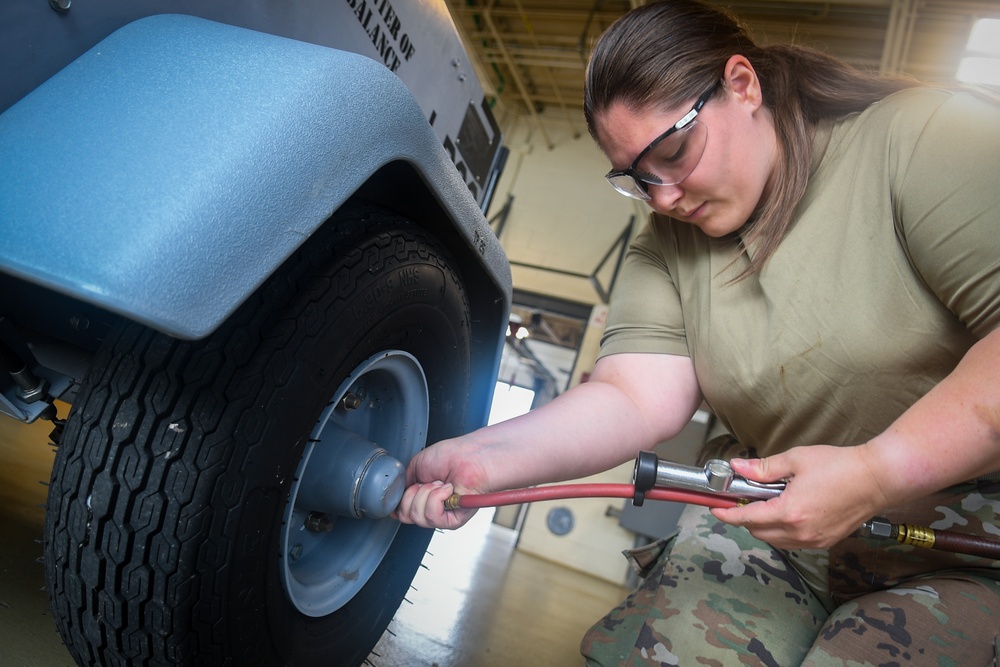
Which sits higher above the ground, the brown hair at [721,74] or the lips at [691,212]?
the brown hair at [721,74]

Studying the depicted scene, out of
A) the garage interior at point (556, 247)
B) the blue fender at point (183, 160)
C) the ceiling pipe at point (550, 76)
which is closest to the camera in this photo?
the blue fender at point (183, 160)

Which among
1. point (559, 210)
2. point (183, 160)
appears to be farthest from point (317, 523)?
point (559, 210)

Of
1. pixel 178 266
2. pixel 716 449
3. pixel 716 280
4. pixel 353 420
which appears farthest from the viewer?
pixel 716 449

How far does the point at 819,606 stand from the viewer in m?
1.33

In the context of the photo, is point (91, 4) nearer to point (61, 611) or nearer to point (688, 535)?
point (61, 611)

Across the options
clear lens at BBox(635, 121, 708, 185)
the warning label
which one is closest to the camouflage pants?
clear lens at BBox(635, 121, 708, 185)

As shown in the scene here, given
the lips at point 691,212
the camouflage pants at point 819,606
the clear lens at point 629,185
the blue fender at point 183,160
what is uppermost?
the blue fender at point 183,160

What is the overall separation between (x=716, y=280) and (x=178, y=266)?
3.25 feet

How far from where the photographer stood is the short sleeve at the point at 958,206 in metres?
0.95

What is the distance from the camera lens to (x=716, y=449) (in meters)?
1.65

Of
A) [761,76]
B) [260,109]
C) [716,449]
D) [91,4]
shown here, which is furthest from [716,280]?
[91,4]

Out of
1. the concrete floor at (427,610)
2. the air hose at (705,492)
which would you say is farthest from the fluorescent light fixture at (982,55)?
the air hose at (705,492)

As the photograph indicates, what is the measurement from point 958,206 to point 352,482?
3.16 feet

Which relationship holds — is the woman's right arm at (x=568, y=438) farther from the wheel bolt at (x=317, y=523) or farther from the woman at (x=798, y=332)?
the wheel bolt at (x=317, y=523)
